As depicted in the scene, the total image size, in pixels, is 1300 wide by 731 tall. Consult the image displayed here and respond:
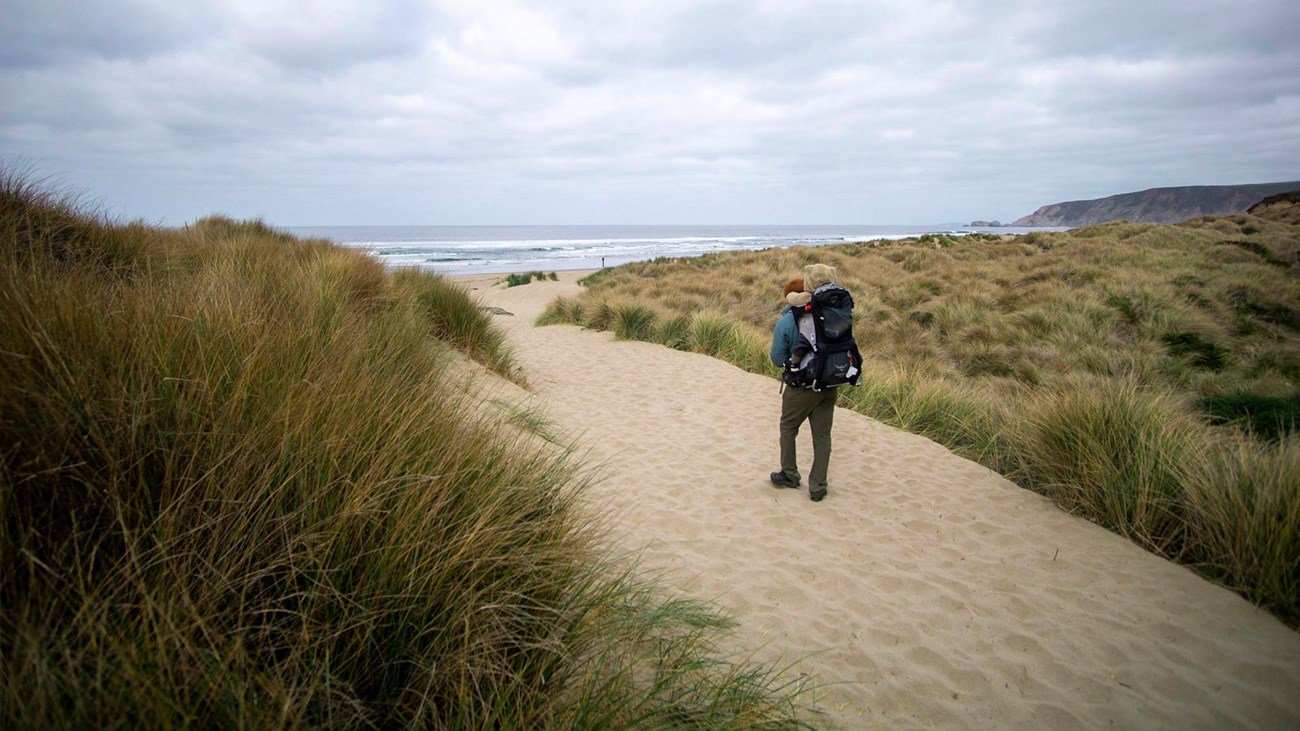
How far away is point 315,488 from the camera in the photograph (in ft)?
6.43

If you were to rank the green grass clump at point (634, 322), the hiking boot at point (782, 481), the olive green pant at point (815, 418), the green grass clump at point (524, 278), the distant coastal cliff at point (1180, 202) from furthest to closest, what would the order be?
the distant coastal cliff at point (1180, 202) < the green grass clump at point (524, 278) < the green grass clump at point (634, 322) < the hiking boot at point (782, 481) < the olive green pant at point (815, 418)

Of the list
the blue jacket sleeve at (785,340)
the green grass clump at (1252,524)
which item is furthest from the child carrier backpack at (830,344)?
the green grass clump at (1252,524)

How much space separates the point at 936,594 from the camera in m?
3.83

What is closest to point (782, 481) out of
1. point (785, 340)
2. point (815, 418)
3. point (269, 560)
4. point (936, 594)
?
point (815, 418)

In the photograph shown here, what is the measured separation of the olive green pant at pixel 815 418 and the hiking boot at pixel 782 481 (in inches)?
10.2

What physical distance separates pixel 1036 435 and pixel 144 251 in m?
8.88

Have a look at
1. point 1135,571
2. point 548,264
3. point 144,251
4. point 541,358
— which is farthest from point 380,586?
point 548,264

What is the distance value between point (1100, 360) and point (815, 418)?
8210mm

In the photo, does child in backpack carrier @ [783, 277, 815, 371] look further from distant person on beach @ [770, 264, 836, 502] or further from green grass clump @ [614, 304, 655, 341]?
green grass clump @ [614, 304, 655, 341]

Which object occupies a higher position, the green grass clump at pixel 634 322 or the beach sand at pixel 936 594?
the green grass clump at pixel 634 322

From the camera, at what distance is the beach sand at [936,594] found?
2.83 meters

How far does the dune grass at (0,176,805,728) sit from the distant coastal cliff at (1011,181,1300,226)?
5426 centimetres

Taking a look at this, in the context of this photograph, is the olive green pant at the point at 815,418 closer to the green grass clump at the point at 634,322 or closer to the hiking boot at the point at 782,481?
the hiking boot at the point at 782,481

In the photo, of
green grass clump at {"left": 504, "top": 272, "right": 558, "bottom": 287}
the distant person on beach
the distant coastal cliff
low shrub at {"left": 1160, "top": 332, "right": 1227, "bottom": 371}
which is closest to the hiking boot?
the distant person on beach
